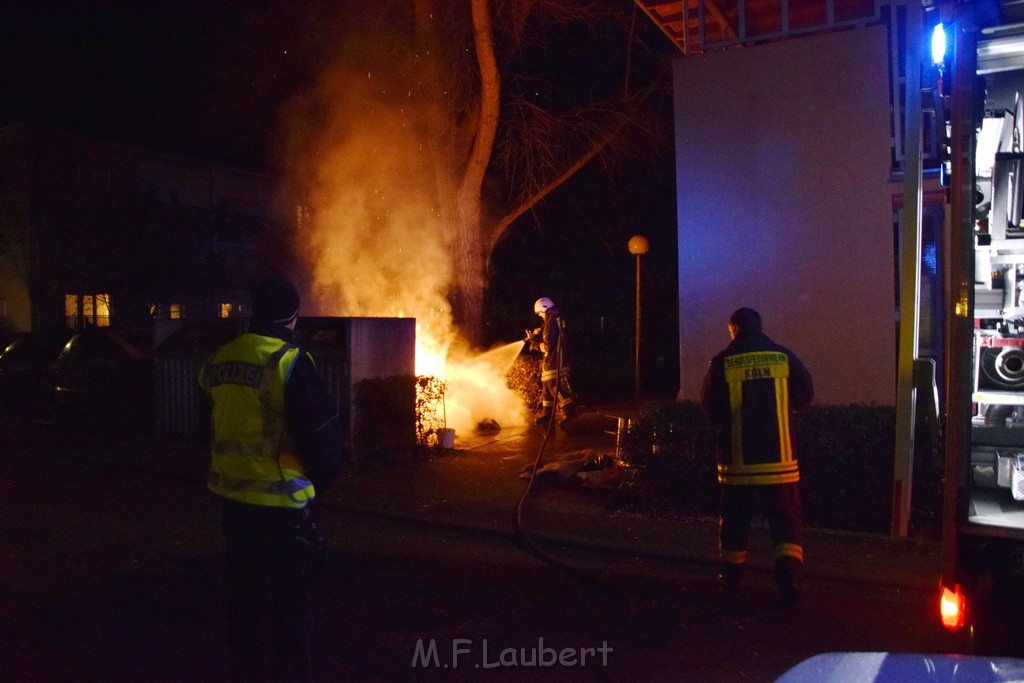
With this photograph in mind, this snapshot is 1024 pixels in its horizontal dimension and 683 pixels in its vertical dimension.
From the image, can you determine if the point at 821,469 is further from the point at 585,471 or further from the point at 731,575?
the point at 585,471

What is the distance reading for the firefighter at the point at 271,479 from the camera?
3.54 meters

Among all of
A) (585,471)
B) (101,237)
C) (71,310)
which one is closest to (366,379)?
(585,471)

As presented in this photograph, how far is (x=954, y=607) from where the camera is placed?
3.29m

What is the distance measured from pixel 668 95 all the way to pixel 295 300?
13.3m

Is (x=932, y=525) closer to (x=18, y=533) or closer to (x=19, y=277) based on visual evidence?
(x=18, y=533)

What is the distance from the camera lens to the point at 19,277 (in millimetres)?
28297

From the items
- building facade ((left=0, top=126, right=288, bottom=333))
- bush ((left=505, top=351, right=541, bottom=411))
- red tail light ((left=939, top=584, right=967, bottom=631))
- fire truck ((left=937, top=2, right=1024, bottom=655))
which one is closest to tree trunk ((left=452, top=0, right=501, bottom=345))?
bush ((left=505, top=351, right=541, bottom=411))

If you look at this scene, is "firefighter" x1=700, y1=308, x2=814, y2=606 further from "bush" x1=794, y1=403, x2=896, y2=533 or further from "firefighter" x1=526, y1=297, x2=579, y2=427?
"firefighter" x1=526, y1=297, x2=579, y2=427

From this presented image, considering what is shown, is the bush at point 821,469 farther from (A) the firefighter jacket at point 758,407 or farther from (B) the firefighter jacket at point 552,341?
(B) the firefighter jacket at point 552,341

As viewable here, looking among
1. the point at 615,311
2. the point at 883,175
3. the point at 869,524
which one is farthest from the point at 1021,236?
the point at 615,311

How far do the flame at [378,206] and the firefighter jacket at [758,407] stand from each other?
834 cm

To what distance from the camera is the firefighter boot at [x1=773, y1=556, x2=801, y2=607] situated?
514 centimetres

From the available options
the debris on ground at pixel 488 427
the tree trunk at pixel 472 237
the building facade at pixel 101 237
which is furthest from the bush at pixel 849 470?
the building facade at pixel 101 237

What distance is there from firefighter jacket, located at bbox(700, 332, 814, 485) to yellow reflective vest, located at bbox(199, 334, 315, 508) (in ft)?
9.13
